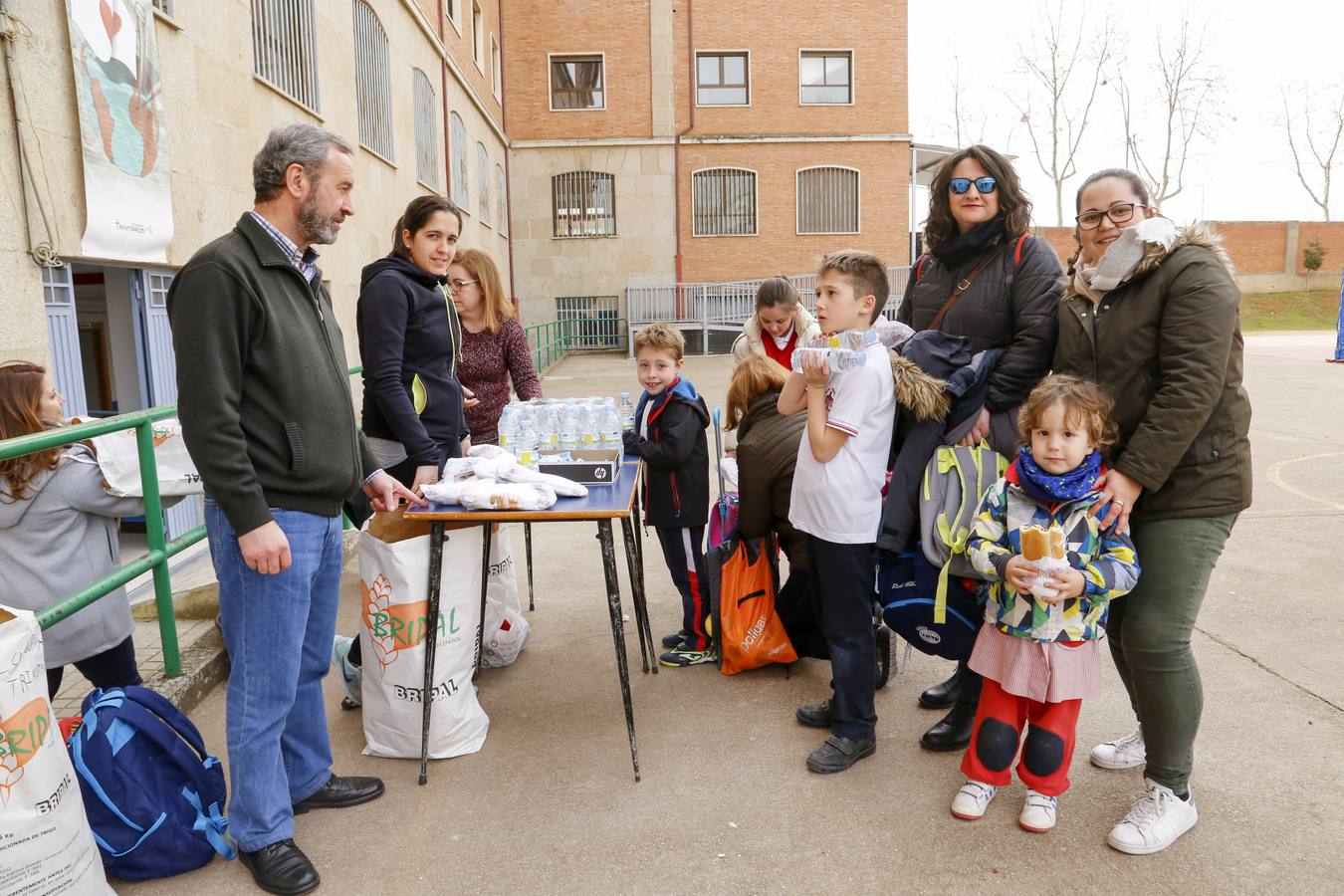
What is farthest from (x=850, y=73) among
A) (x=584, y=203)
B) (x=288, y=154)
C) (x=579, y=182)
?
(x=288, y=154)

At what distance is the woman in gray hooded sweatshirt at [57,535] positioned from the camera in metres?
2.98

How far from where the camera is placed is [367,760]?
346 cm

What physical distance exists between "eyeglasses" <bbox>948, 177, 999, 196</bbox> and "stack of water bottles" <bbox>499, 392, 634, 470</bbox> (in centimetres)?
175

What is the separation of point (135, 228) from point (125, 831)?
449 cm

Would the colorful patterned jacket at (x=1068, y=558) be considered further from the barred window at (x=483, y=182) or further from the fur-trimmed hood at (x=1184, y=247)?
the barred window at (x=483, y=182)

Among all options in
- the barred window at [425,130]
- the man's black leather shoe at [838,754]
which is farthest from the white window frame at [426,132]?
the man's black leather shoe at [838,754]

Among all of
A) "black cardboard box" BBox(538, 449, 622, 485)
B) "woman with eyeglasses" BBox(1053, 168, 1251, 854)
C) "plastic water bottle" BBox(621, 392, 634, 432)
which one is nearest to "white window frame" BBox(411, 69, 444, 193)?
"plastic water bottle" BBox(621, 392, 634, 432)

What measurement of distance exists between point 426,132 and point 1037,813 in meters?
15.6

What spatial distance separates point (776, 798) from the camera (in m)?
3.11

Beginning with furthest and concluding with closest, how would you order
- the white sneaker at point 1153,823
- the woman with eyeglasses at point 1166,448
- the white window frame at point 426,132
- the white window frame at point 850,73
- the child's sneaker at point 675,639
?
1. the white window frame at point 850,73
2. the white window frame at point 426,132
3. the child's sneaker at point 675,639
4. the white sneaker at point 1153,823
5. the woman with eyeglasses at point 1166,448

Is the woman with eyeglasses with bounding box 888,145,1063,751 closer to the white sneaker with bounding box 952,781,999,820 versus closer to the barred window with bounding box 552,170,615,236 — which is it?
the white sneaker with bounding box 952,781,999,820

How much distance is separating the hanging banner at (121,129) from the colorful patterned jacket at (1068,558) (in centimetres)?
520

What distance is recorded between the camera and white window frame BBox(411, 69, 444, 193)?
49.9 ft

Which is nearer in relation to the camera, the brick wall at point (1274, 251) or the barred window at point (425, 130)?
the barred window at point (425, 130)
